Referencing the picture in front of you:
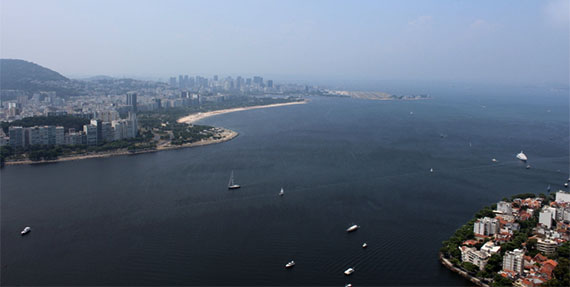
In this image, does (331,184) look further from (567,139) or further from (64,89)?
(64,89)

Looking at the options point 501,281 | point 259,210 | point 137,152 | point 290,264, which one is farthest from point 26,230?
point 501,281

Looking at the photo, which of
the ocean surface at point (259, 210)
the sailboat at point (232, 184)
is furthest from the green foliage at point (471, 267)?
the sailboat at point (232, 184)

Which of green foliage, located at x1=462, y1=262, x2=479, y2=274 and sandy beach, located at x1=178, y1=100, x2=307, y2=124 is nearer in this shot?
green foliage, located at x1=462, y1=262, x2=479, y2=274

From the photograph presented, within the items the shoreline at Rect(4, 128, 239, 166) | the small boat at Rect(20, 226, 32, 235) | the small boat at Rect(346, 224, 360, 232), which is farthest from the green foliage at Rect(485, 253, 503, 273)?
the shoreline at Rect(4, 128, 239, 166)

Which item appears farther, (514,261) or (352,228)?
(352,228)

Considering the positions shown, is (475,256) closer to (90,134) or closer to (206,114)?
(90,134)

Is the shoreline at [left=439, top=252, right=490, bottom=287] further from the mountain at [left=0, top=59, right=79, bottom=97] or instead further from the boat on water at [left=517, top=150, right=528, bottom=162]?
the mountain at [left=0, top=59, right=79, bottom=97]
